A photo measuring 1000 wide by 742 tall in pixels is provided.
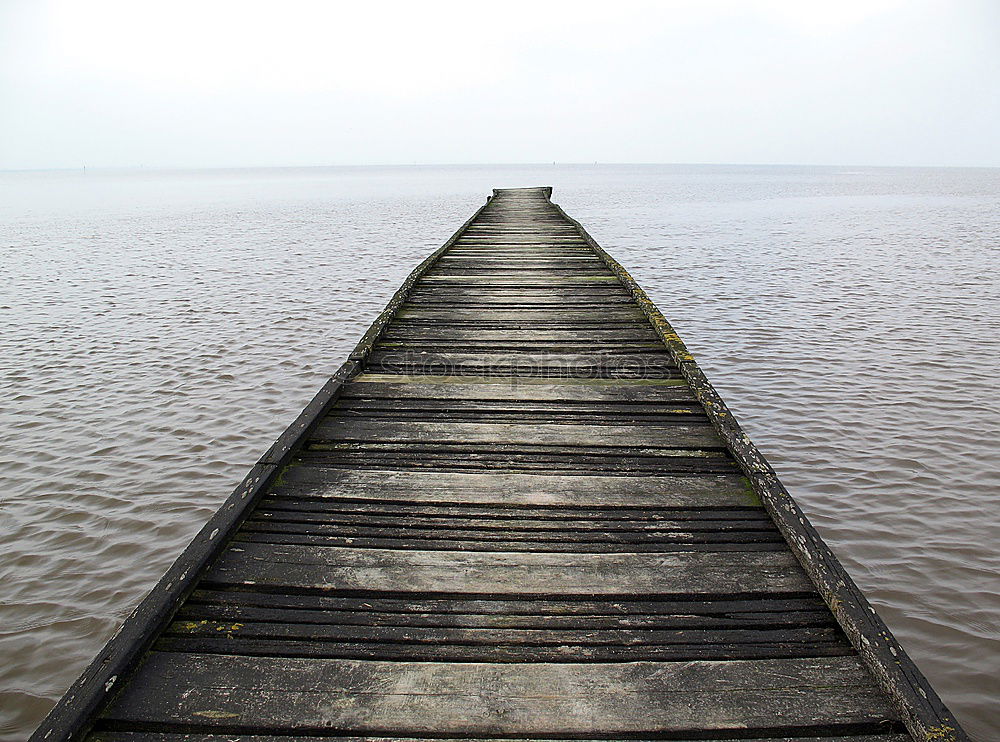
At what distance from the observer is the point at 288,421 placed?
838 centimetres

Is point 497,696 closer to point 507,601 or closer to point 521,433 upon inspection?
point 507,601

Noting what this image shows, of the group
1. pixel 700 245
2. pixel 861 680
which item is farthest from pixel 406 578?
pixel 700 245

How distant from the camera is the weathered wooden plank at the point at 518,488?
364 centimetres

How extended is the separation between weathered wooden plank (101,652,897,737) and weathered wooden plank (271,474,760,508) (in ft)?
3.94

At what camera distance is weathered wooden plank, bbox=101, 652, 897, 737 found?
2254 millimetres

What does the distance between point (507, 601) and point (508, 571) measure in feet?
0.65

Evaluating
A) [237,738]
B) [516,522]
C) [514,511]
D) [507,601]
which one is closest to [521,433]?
[514,511]

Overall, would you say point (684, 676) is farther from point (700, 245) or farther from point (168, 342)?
point (700, 245)

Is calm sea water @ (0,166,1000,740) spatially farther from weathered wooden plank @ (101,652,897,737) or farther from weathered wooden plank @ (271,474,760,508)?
weathered wooden plank @ (101,652,897,737)

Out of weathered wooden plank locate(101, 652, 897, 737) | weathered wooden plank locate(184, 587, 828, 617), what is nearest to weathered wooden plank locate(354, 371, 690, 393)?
weathered wooden plank locate(184, 587, 828, 617)

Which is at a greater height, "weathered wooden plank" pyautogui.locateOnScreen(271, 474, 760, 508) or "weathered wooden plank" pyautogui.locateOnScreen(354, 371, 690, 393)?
"weathered wooden plank" pyautogui.locateOnScreen(354, 371, 690, 393)

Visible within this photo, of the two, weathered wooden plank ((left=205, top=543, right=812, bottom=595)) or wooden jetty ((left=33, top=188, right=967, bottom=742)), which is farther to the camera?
weathered wooden plank ((left=205, top=543, right=812, bottom=595))

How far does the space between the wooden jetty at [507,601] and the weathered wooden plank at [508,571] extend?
0.01 meters

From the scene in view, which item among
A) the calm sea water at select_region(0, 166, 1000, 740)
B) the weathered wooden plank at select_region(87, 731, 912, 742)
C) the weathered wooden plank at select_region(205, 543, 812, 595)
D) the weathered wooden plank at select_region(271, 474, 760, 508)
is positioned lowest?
the calm sea water at select_region(0, 166, 1000, 740)
